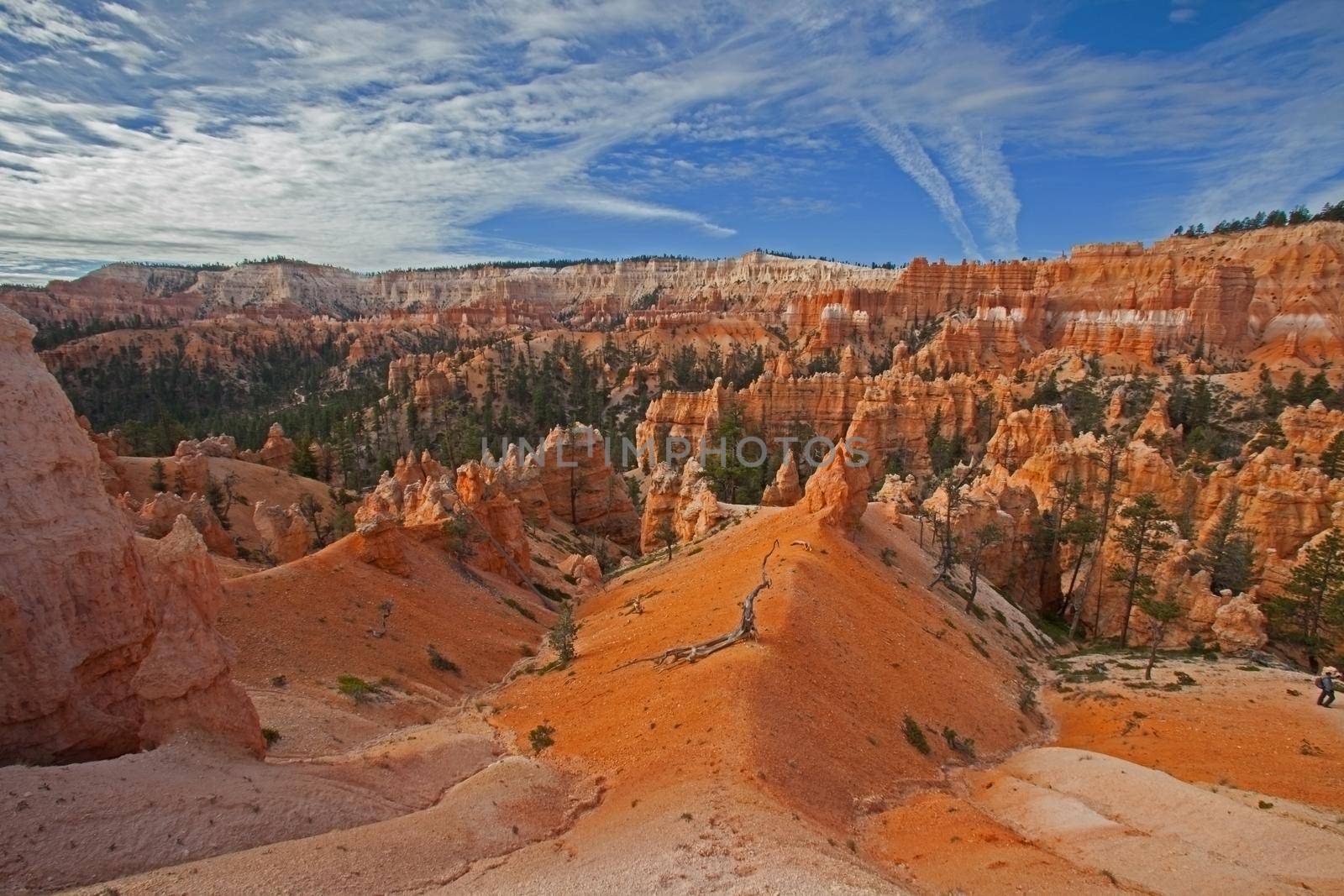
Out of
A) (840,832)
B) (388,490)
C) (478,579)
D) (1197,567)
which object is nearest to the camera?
(840,832)

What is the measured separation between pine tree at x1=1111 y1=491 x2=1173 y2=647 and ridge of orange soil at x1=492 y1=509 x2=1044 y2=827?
5.85 metres

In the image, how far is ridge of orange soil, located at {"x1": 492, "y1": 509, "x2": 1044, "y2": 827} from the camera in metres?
12.5

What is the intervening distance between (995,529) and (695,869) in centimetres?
2664

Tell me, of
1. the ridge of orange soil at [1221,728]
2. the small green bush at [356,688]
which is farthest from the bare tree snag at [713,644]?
the ridge of orange soil at [1221,728]

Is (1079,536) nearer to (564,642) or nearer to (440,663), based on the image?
(564,642)

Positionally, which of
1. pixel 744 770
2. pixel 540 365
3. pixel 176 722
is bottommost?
pixel 744 770

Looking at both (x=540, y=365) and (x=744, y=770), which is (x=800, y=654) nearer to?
(x=744, y=770)

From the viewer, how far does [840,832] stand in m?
11.1

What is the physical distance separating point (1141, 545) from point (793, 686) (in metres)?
20.3

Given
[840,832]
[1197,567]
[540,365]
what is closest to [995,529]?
[1197,567]

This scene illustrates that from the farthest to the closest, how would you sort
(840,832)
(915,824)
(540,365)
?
(540,365), (915,824), (840,832)

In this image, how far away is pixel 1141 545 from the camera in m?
27.5

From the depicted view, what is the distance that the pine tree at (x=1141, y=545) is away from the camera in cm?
2758

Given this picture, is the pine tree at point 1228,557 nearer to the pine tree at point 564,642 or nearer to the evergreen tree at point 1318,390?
the pine tree at point 564,642
